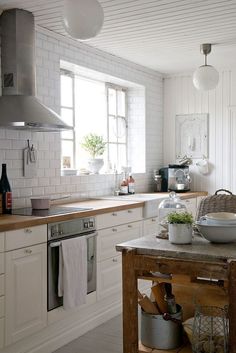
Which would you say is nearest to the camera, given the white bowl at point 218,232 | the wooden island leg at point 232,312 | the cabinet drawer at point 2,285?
the wooden island leg at point 232,312

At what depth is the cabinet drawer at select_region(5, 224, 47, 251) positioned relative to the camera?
2.99 meters

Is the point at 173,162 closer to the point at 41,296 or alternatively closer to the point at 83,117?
the point at 83,117

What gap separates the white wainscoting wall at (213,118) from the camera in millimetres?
6047

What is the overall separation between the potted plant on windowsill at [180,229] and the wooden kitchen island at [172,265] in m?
0.05

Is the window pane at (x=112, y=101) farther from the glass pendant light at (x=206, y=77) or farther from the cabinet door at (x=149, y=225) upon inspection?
the cabinet door at (x=149, y=225)

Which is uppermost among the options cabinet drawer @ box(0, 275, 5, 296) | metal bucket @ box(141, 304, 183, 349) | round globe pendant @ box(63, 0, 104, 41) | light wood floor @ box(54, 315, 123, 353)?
round globe pendant @ box(63, 0, 104, 41)

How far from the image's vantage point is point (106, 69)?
206 inches

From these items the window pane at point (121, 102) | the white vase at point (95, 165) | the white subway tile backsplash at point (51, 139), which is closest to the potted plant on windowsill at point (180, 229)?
the white subway tile backsplash at point (51, 139)

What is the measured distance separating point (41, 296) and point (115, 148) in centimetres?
299

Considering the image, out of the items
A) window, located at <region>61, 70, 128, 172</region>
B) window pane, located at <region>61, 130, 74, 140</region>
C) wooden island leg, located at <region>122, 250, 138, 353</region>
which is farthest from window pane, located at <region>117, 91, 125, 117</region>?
wooden island leg, located at <region>122, 250, 138, 353</region>

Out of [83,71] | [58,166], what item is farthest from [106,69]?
[58,166]

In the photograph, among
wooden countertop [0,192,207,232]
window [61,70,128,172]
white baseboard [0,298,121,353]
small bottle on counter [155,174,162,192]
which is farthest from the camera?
small bottle on counter [155,174,162,192]

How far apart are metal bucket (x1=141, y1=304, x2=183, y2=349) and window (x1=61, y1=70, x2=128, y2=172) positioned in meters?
2.51

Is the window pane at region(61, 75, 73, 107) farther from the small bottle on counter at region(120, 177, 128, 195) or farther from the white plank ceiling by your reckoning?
the small bottle on counter at region(120, 177, 128, 195)
